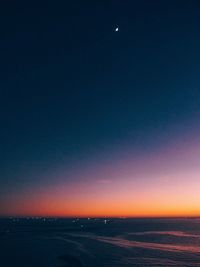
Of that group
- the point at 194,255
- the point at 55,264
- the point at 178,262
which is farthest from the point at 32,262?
the point at 194,255

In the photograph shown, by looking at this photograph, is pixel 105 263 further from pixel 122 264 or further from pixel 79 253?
pixel 79 253

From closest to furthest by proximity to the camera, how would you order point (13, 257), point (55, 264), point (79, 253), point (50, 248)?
1. point (55, 264)
2. point (13, 257)
3. point (79, 253)
4. point (50, 248)

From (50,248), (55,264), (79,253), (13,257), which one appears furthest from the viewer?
(50,248)

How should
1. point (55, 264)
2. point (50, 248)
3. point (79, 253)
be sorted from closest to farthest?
1. point (55, 264)
2. point (79, 253)
3. point (50, 248)

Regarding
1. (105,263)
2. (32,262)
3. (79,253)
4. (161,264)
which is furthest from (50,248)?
(161,264)

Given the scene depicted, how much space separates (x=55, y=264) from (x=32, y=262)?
5.04 m

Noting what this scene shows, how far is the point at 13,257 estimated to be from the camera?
63.2 metres

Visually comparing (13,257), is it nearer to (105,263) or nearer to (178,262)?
(105,263)

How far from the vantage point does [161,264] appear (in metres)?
56.0

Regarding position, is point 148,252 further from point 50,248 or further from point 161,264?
point 50,248

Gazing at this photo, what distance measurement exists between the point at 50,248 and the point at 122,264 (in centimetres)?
2551

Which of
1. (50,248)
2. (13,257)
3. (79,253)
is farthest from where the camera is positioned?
(50,248)

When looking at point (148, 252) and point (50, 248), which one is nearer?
point (148, 252)

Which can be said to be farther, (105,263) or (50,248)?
(50,248)
